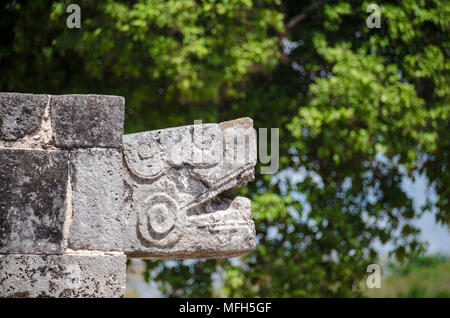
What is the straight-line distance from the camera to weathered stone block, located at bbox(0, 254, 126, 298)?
10.7 ft

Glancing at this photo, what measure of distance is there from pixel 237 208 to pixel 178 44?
114 inches

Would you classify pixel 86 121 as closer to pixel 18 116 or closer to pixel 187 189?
pixel 18 116

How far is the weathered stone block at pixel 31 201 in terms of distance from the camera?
3299mm

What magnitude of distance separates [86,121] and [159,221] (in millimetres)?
727

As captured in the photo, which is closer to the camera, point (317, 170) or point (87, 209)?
point (87, 209)

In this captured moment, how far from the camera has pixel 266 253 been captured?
6.67 metres

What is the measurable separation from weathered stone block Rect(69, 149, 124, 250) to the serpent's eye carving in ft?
0.46

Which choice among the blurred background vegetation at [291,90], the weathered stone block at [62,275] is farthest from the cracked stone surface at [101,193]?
the blurred background vegetation at [291,90]

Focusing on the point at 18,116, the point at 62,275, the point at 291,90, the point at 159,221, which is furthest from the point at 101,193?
the point at 291,90

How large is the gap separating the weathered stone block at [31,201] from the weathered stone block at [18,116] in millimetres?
111
